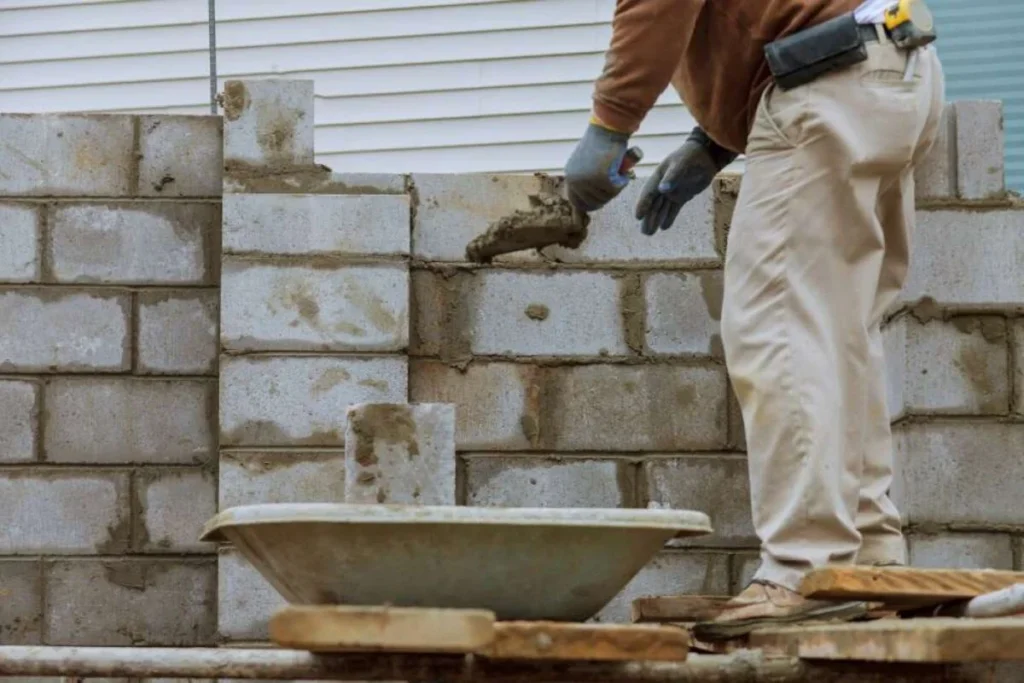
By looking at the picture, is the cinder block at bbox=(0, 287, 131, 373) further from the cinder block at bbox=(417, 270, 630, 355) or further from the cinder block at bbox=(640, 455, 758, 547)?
the cinder block at bbox=(640, 455, 758, 547)

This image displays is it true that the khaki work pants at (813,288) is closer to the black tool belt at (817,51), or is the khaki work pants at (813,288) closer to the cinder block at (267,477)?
the black tool belt at (817,51)

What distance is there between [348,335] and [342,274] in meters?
0.18

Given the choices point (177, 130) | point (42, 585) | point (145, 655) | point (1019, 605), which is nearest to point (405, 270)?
point (177, 130)

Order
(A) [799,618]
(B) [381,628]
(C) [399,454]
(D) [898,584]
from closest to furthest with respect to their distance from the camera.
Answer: (B) [381,628]
(D) [898,584]
(A) [799,618]
(C) [399,454]

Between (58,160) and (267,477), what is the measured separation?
1209 mm

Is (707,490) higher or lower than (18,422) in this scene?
lower

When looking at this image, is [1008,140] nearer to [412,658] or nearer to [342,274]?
[342,274]

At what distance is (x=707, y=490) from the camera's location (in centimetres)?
528

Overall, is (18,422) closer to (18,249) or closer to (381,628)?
(18,249)

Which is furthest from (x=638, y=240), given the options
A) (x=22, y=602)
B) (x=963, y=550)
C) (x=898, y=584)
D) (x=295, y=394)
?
(x=898, y=584)

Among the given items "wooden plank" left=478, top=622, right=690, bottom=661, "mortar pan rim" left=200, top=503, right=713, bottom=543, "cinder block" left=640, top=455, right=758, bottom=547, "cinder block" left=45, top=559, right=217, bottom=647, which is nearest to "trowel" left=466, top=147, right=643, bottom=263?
"cinder block" left=640, top=455, right=758, bottom=547

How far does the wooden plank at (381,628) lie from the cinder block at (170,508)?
268cm

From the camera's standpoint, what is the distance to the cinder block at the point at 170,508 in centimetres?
536

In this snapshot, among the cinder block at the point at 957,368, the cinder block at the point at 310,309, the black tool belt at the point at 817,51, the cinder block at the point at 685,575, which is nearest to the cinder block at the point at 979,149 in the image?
the cinder block at the point at 957,368
